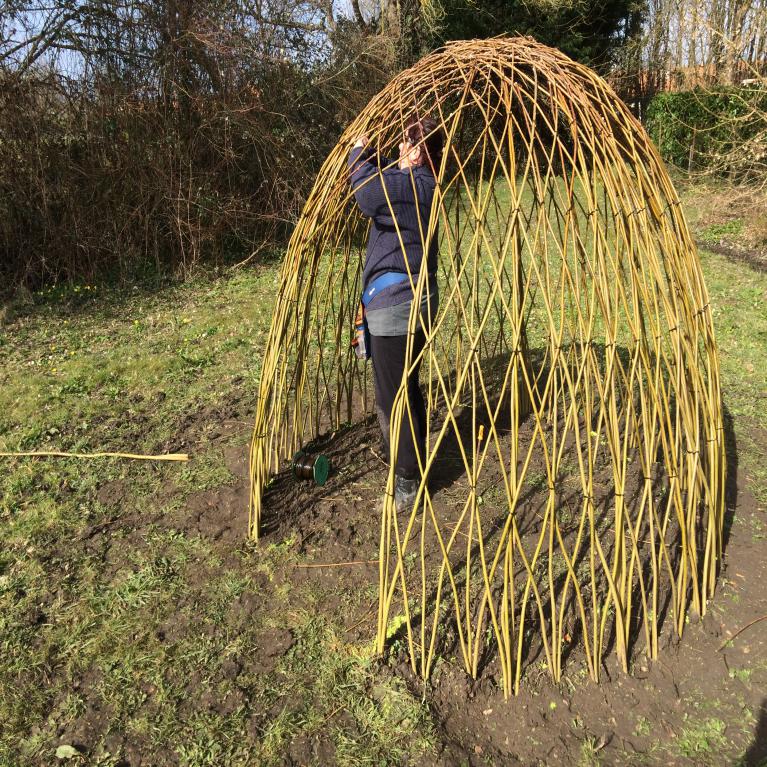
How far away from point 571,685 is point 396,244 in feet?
5.66

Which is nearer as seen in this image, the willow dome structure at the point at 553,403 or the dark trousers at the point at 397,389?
the willow dome structure at the point at 553,403

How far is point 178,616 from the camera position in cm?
246

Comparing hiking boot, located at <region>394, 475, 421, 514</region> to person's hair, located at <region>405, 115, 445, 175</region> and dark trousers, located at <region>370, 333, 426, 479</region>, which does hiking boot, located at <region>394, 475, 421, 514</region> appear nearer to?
dark trousers, located at <region>370, 333, 426, 479</region>

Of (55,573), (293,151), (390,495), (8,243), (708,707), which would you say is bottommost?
(708,707)

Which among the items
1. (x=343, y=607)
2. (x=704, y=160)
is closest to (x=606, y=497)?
(x=343, y=607)

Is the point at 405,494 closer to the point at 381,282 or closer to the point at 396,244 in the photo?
the point at 381,282

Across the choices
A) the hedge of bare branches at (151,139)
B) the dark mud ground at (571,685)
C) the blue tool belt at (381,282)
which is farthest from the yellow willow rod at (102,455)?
the hedge of bare branches at (151,139)

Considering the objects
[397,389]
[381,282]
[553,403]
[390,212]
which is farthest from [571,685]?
[390,212]

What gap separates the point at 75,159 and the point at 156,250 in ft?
4.14

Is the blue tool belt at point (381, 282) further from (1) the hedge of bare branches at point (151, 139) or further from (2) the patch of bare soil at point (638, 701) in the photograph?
(1) the hedge of bare branches at point (151, 139)

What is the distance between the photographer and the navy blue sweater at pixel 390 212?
8.00 ft

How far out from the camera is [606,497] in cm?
300

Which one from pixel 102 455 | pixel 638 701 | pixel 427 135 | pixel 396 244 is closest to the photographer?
pixel 638 701

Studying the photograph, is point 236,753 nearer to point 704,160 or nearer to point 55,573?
point 55,573
